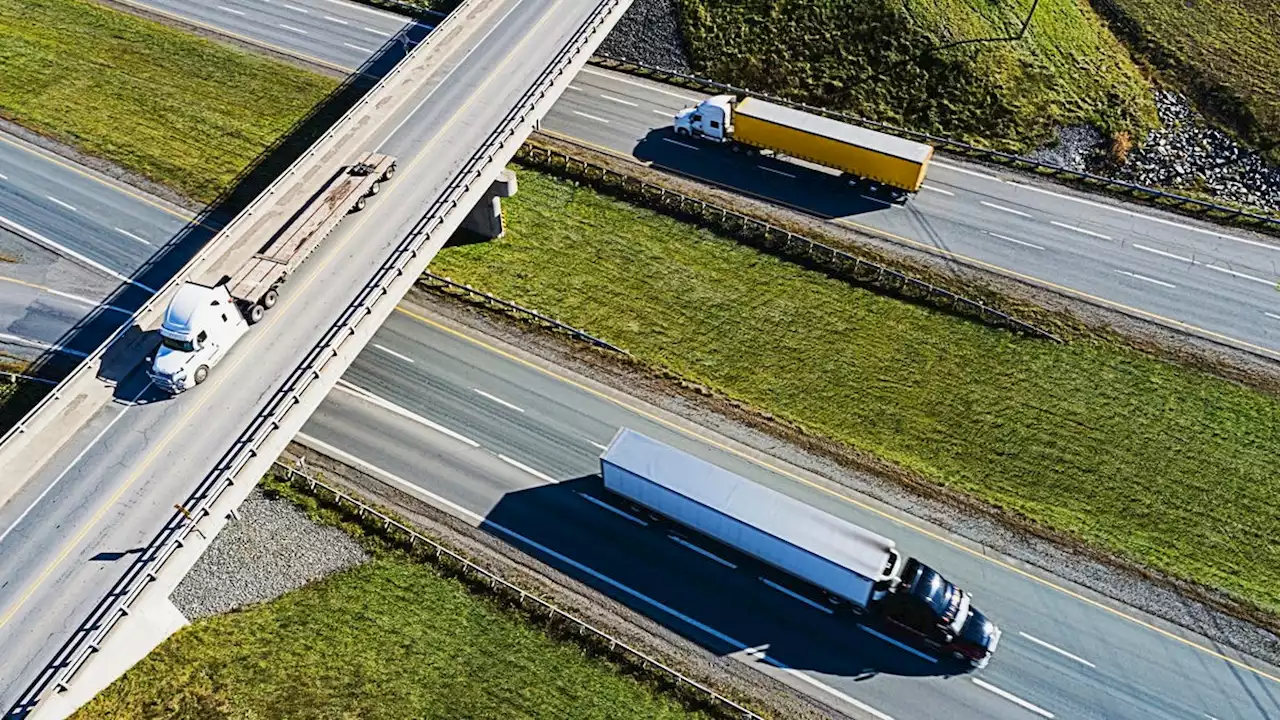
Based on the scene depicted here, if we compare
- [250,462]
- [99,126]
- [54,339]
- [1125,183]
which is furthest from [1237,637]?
[99,126]

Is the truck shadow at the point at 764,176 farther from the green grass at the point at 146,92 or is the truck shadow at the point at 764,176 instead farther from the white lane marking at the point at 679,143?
the green grass at the point at 146,92

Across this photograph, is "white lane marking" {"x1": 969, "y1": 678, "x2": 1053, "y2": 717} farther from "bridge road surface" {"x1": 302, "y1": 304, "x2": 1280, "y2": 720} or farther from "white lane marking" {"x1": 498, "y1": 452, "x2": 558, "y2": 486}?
"white lane marking" {"x1": 498, "y1": 452, "x2": 558, "y2": 486}

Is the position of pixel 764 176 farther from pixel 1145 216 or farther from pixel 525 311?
pixel 1145 216

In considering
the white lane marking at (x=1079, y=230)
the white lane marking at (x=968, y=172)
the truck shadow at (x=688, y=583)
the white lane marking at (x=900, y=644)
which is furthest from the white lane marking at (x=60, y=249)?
the white lane marking at (x=1079, y=230)

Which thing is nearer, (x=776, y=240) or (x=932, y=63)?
(x=776, y=240)

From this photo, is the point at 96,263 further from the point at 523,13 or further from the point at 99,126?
the point at 523,13

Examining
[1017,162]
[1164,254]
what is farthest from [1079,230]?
[1017,162]
